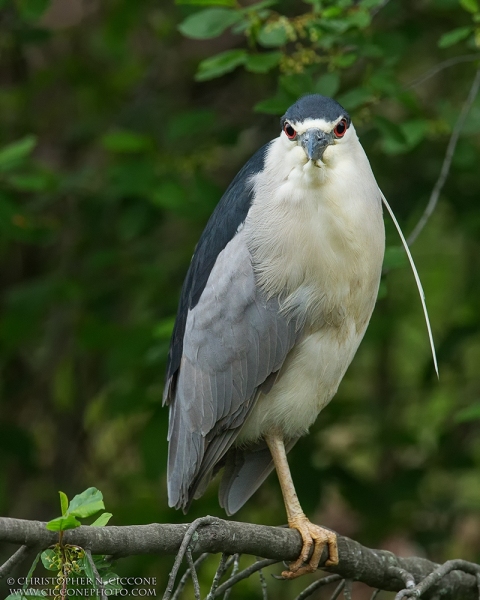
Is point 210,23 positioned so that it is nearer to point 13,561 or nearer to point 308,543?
point 308,543

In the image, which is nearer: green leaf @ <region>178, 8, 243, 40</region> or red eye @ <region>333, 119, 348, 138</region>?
red eye @ <region>333, 119, 348, 138</region>

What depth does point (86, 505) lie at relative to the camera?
1.69 meters

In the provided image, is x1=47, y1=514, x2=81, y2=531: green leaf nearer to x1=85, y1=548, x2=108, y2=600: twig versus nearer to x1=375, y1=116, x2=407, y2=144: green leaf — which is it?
x1=85, y1=548, x2=108, y2=600: twig

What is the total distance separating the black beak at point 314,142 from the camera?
2648 millimetres

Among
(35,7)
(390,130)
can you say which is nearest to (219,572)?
(390,130)

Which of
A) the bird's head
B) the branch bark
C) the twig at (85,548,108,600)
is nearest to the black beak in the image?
the bird's head

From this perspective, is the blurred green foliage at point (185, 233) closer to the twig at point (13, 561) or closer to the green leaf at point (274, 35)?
the green leaf at point (274, 35)

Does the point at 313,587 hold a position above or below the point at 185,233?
below

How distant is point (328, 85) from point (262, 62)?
251mm

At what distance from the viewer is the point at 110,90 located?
17.0ft

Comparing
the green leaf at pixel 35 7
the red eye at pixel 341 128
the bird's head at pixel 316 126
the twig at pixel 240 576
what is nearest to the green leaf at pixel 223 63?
the bird's head at pixel 316 126

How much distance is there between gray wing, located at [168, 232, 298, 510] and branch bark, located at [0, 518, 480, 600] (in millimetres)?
447

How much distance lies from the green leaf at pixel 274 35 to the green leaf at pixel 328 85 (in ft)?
0.78

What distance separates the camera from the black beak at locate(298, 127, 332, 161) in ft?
8.69
